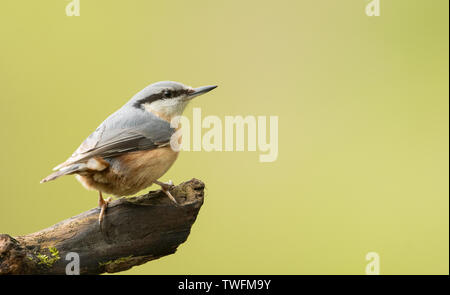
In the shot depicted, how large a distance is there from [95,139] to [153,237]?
621 millimetres

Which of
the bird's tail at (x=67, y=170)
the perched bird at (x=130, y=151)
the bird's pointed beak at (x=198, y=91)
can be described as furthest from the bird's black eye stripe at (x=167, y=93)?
the bird's tail at (x=67, y=170)

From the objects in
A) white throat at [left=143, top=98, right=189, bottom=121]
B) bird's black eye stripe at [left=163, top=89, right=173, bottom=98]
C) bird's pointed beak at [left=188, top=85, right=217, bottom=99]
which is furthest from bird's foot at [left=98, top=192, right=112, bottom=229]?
bird's pointed beak at [left=188, top=85, right=217, bottom=99]

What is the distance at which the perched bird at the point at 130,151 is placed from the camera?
2473 mm

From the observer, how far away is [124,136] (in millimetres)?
2586

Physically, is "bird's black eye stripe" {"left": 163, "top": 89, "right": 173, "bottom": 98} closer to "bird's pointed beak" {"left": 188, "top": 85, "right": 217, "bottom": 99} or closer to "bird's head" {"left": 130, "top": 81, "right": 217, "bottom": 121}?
"bird's head" {"left": 130, "top": 81, "right": 217, "bottom": 121}

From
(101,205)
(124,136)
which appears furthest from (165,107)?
(101,205)

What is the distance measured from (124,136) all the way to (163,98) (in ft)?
1.30

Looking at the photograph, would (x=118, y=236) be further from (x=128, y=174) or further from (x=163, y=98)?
(x=163, y=98)

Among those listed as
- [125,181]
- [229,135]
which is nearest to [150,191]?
[125,181]

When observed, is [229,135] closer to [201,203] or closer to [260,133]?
[260,133]

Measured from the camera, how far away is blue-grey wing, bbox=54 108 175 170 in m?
2.48

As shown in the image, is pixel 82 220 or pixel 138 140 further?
pixel 138 140

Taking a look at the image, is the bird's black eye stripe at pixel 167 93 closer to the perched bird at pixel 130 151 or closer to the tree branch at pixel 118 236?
the perched bird at pixel 130 151
